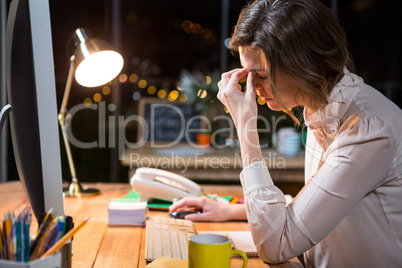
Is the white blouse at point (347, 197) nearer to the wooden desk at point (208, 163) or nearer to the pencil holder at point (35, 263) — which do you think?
the pencil holder at point (35, 263)

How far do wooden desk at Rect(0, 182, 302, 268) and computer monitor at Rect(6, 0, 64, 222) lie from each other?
0.92ft

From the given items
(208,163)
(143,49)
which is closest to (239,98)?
(208,163)

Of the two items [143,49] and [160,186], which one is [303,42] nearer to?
[160,186]

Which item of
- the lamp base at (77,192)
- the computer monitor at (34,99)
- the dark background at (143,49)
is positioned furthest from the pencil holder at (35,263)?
the dark background at (143,49)

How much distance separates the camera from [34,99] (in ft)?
2.38

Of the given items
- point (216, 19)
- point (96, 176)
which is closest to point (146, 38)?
point (216, 19)

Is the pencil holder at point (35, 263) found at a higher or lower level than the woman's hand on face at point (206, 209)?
higher

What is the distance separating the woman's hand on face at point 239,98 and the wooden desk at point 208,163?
1515mm

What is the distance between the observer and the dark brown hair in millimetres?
1048

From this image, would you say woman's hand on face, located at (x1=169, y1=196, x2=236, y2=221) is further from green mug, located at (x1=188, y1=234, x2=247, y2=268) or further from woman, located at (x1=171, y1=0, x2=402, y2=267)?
green mug, located at (x1=188, y1=234, x2=247, y2=268)

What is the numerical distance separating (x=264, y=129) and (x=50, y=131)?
111 inches

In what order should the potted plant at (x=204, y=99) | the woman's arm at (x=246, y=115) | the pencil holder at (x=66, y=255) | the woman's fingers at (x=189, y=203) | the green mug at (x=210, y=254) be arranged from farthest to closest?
the potted plant at (x=204, y=99)
the woman's fingers at (x=189, y=203)
the woman's arm at (x=246, y=115)
the green mug at (x=210, y=254)
the pencil holder at (x=66, y=255)

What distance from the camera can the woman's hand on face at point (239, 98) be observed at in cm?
114

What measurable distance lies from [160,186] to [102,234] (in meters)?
0.40
